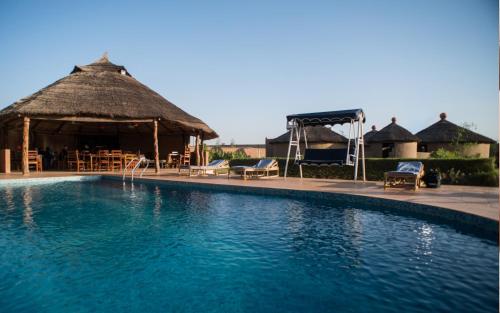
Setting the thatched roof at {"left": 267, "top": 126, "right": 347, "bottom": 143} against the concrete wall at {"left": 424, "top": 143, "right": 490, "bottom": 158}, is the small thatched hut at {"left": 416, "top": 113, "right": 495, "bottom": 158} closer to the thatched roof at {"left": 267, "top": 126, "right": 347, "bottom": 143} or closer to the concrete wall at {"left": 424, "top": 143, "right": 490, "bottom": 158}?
the concrete wall at {"left": 424, "top": 143, "right": 490, "bottom": 158}

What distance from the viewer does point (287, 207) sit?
681 centimetres

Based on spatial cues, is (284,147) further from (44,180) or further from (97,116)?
(44,180)

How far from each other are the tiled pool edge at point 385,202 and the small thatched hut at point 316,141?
12.9 m

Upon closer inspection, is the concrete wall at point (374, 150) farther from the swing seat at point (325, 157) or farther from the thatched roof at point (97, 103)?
the swing seat at point (325, 157)

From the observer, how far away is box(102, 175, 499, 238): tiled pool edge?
15.4 feet

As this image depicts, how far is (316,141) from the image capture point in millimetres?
21984

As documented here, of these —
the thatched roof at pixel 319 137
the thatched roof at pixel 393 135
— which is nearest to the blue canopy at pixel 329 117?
the thatched roof at pixel 319 137

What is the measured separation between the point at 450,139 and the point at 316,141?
899cm

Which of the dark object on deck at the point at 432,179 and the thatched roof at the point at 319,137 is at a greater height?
the thatched roof at the point at 319,137

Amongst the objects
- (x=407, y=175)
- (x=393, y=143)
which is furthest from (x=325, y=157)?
(x=393, y=143)

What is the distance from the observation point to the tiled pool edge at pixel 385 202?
185 inches

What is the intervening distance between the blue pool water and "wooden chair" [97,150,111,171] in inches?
335

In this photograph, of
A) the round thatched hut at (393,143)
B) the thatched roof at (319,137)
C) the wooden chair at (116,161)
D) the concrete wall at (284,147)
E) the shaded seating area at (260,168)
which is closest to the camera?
the shaded seating area at (260,168)

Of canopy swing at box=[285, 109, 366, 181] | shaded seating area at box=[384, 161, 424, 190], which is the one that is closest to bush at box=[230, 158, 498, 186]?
canopy swing at box=[285, 109, 366, 181]
